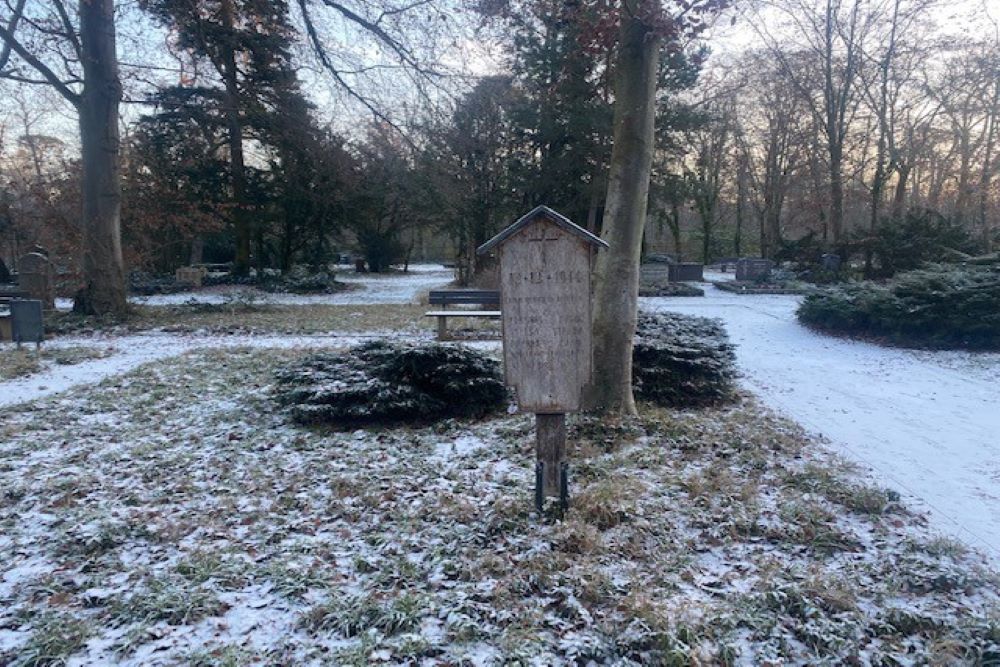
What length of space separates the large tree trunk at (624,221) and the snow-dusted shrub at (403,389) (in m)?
1.21

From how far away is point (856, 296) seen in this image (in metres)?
11.8

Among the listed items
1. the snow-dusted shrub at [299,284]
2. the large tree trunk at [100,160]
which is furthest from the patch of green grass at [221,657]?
the snow-dusted shrub at [299,284]

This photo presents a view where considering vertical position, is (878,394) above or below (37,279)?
below

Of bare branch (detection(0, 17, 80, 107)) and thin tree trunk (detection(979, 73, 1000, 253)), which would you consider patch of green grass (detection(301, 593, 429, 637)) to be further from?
thin tree trunk (detection(979, 73, 1000, 253))

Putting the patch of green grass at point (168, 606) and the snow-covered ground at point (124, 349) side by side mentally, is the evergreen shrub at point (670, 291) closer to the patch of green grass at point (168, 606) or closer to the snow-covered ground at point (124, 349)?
the snow-covered ground at point (124, 349)

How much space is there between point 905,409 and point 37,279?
739 inches

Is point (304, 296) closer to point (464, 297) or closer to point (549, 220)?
point (464, 297)

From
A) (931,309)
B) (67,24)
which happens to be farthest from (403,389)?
(67,24)

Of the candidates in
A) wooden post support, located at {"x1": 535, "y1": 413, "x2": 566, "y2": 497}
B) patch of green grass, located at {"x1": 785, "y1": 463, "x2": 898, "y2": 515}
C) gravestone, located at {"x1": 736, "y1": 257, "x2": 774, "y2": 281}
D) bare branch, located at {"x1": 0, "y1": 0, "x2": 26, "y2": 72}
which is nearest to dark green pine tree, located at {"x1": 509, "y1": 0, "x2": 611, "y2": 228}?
gravestone, located at {"x1": 736, "y1": 257, "x2": 774, "y2": 281}

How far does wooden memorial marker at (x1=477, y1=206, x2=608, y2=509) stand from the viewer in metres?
3.73

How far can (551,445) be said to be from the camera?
3924 millimetres

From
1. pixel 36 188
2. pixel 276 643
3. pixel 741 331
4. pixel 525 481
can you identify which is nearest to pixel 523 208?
pixel 741 331

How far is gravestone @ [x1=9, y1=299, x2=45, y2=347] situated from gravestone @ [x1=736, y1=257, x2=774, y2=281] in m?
21.7

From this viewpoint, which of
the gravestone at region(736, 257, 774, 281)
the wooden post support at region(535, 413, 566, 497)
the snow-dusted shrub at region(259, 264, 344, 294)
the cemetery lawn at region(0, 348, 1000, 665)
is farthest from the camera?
the snow-dusted shrub at region(259, 264, 344, 294)
